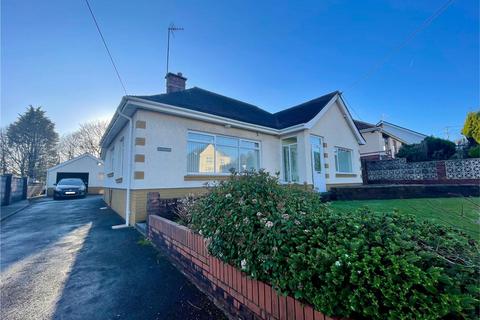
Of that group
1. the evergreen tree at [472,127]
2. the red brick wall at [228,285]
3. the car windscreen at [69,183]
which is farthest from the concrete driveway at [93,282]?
the evergreen tree at [472,127]

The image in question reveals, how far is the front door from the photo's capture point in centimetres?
1027

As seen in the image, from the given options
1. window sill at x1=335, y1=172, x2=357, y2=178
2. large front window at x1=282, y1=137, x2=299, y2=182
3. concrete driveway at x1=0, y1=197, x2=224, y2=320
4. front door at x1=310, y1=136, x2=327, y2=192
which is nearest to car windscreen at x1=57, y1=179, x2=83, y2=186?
concrete driveway at x1=0, y1=197, x2=224, y2=320

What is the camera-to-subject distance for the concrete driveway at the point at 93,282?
7.85 feet

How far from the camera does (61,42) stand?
700 cm

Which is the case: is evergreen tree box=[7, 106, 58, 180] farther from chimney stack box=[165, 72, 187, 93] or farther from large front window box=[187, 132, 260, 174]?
large front window box=[187, 132, 260, 174]

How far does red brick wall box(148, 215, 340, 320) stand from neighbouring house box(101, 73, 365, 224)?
181cm

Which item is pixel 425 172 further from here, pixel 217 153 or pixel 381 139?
pixel 217 153

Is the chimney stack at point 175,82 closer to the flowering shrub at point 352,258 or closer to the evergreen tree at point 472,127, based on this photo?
the flowering shrub at point 352,258

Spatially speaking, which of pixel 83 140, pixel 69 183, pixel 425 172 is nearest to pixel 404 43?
pixel 425 172

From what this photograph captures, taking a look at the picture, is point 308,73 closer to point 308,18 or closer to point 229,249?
point 308,18

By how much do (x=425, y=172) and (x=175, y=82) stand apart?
16229 mm

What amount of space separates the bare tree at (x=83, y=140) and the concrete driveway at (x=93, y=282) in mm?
31700

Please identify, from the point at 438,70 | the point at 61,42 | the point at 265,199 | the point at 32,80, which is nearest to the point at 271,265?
the point at 265,199

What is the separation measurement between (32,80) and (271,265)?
11396 millimetres
